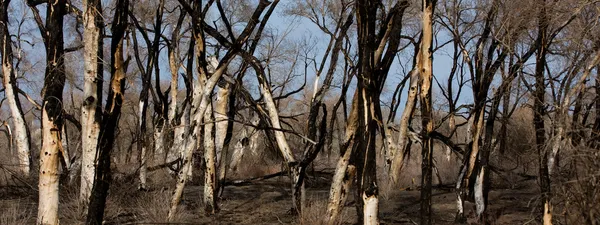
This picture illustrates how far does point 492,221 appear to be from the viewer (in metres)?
11.4

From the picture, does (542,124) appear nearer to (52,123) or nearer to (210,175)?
(210,175)

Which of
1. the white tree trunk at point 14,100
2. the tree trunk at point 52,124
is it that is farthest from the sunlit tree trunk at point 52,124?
the white tree trunk at point 14,100

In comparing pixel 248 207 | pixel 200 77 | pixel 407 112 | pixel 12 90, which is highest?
pixel 12 90

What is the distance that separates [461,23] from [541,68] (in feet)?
20.6

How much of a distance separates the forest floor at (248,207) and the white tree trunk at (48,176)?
3.07ft

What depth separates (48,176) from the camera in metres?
9.12

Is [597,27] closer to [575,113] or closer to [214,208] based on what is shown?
[575,113]

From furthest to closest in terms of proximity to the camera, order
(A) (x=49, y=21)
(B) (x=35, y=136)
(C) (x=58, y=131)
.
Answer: (B) (x=35, y=136), (A) (x=49, y=21), (C) (x=58, y=131)

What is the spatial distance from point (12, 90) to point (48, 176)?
393 inches

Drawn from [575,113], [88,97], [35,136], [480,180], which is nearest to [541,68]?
[575,113]

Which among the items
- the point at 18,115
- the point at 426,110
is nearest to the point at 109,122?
the point at 426,110

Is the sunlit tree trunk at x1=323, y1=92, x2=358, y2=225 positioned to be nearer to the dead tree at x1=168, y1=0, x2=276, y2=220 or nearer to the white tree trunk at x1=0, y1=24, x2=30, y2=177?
the dead tree at x1=168, y1=0, x2=276, y2=220

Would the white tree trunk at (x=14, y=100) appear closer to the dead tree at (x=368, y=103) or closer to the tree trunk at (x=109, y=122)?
the tree trunk at (x=109, y=122)

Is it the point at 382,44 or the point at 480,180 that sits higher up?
the point at 382,44
